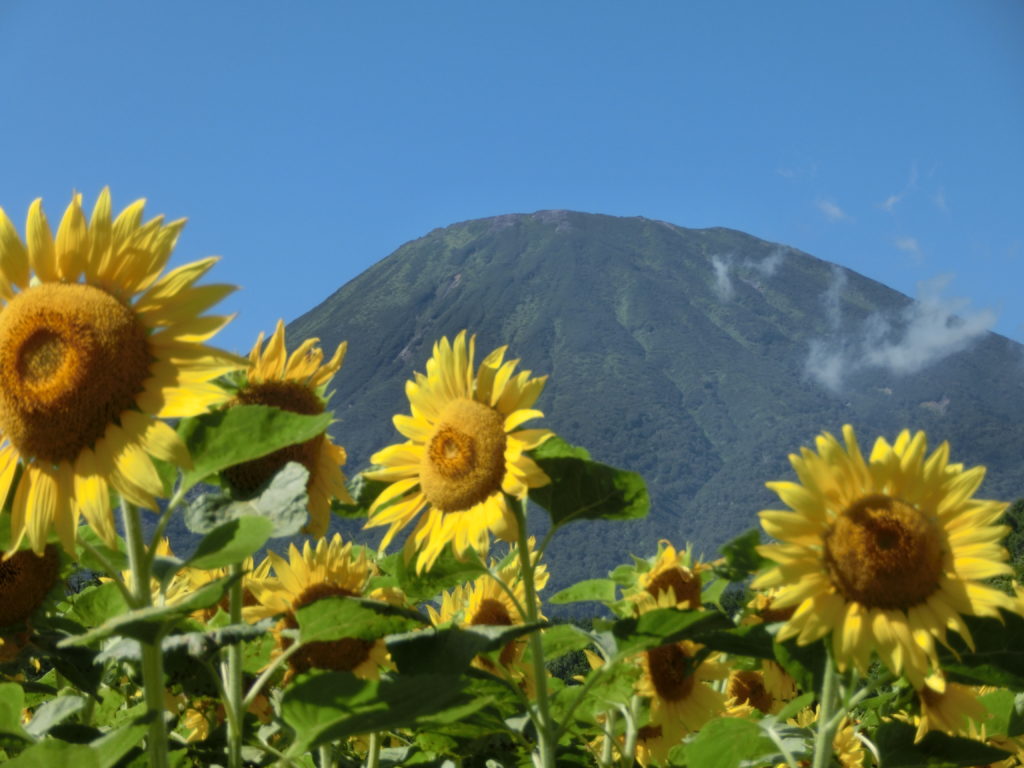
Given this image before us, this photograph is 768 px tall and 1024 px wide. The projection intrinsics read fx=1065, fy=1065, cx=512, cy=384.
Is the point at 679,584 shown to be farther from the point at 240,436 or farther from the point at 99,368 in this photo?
the point at 99,368

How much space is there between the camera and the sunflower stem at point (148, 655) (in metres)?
1.65

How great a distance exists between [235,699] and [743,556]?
0.99 m

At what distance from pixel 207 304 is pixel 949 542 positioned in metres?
1.35

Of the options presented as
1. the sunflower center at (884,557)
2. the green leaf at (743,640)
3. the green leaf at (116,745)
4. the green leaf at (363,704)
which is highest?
the sunflower center at (884,557)

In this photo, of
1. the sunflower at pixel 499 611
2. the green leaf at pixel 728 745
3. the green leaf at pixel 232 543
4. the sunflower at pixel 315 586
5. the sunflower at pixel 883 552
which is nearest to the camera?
the green leaf at pixel 232 543

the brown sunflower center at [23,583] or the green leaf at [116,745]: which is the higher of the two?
the brown sunflower center at [23,583]

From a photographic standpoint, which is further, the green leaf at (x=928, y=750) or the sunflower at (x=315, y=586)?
the sunflower at (x=315, y=586)

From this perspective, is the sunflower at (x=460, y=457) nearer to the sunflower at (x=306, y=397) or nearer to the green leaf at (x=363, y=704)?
the sunflower at (x=306, y=397)

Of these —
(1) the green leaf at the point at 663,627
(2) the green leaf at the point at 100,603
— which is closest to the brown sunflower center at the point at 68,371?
(2) the green leaf at the point at 100,603

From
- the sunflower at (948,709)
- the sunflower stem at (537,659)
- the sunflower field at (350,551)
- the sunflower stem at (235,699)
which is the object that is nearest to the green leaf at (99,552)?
the sunflower field at (350,551)

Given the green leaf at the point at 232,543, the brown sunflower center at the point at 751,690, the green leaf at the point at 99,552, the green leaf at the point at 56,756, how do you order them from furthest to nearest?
the brown sunflower center at the point at 751,690 < the green leaf at the point at 99,552 < the green leaf at the point at 232,543 < the green leaf at the point at 56,756

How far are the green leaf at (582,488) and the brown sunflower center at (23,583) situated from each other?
1.03 metres

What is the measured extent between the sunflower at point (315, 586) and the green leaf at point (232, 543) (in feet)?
2.95

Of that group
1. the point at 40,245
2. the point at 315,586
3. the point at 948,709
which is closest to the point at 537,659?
the point at 315,586
